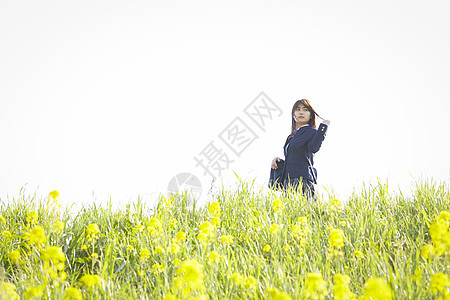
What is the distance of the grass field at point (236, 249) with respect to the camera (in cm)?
221

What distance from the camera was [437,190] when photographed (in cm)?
428

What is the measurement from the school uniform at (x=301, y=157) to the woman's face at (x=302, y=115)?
141 millimetres

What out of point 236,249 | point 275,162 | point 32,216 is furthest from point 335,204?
point 32,216

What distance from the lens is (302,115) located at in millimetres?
5297

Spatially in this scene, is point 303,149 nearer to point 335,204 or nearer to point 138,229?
point 335,204

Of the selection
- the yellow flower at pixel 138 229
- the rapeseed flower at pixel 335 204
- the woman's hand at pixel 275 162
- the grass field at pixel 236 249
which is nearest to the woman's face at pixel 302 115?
the woman's hand at pixel 275 162

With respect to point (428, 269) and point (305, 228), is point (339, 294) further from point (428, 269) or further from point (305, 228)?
point (305, 228)

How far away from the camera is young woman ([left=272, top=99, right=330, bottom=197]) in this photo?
495 centimetres

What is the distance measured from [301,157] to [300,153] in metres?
0.05

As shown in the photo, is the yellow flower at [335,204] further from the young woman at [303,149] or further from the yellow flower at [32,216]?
the yellow flower at [32,216]

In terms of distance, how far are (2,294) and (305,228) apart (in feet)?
6.83

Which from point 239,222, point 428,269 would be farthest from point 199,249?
point 428,269

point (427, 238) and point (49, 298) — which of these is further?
point (427, 238)

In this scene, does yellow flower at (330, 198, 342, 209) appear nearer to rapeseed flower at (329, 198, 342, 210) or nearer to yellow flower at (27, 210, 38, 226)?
rapeseed flower at (329, 198, 342, 210)
